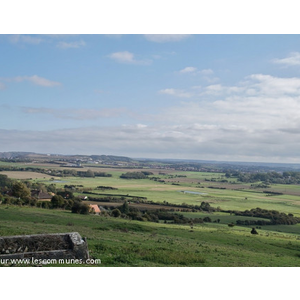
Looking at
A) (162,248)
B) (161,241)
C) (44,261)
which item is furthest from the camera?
(161,241)

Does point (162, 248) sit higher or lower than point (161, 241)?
higher

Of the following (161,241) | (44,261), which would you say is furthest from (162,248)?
(44,261)

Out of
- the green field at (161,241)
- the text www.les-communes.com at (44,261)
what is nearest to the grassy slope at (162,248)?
the green field at (161,241)

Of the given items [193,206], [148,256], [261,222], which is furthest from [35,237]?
[193,206]

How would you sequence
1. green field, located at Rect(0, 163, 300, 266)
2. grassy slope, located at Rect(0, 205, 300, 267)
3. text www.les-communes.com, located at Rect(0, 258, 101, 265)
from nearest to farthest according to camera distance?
text www.les-communes.com, located at Rect(0, 258, 101, 265)
grassy slope, located at Rect(0, 205, 300, 267)
green field, located at Rect(0, 163, 300, 266)

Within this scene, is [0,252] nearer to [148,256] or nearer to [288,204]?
[148,256]

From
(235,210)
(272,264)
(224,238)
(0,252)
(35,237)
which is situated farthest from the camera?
(235,210)

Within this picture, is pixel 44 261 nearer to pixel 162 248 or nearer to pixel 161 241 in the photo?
pixel 162 248

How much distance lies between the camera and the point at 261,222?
5894 centimetres

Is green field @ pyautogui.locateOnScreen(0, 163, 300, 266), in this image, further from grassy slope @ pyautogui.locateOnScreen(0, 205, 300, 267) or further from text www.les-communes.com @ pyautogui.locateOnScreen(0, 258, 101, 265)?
text www.les-communes.com @ pyautogui.locateOnScreen(0, 258, 101, 265)

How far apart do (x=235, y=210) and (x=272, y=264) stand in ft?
170

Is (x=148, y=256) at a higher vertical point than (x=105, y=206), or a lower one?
higher

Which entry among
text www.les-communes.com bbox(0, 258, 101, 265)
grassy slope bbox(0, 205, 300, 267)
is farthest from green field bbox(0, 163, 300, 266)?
text www.les-communes.com bbox(0, 258, 101, 265)

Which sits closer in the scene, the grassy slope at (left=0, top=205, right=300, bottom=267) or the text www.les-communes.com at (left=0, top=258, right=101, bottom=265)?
the text www.les-communes.com at (left=0, top=258, right=101, bottom=265)
